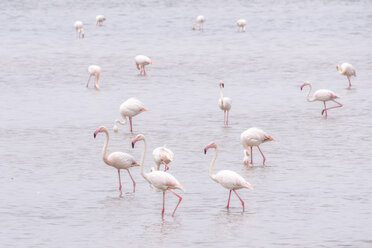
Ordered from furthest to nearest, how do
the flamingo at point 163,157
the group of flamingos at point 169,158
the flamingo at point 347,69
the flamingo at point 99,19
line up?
the flamingo at point 99,19
the flamingo at point 347,69
the flamingo at point 163,157
the group of flamingos at point 169,158

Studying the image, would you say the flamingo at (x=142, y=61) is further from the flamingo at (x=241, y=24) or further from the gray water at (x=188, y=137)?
the flamingo at (x=241, y=24)

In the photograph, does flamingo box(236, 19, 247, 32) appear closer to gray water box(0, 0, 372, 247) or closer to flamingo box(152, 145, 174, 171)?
gray water box(0, 0, 372, 247)

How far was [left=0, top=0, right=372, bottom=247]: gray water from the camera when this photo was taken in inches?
468

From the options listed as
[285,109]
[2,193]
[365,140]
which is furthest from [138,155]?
[285,109]

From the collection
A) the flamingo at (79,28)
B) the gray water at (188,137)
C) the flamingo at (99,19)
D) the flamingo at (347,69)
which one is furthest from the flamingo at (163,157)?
the flamingo at (99,19)

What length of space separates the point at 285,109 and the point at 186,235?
408 inches

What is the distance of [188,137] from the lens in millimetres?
18031

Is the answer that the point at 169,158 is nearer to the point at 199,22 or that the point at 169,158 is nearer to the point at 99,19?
the point at 199,22

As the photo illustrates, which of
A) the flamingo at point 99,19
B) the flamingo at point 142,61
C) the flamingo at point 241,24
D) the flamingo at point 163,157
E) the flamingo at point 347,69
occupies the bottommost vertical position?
the flamingo at point 163,157

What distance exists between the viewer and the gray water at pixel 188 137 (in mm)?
11875

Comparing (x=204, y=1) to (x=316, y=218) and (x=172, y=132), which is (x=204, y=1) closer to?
(x=172, y=132)

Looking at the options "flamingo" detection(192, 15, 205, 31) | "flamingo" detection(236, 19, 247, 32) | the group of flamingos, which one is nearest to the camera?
the group of flamingos

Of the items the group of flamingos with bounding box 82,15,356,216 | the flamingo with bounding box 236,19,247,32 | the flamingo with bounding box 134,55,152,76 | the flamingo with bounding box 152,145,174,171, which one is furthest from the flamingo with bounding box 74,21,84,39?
the flamingo with bounding box 152,145,174,171

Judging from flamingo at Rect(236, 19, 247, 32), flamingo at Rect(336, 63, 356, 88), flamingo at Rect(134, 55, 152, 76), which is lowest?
flamingo at Rect(336, 63, 356, 88)
